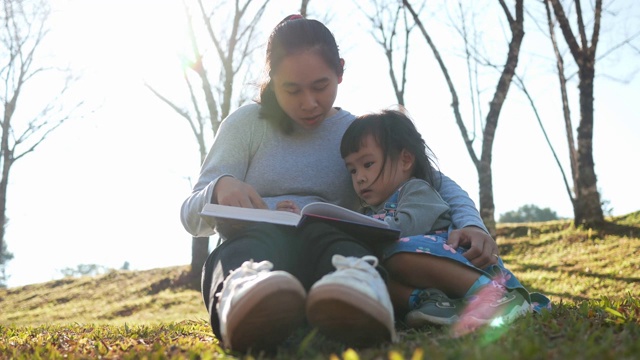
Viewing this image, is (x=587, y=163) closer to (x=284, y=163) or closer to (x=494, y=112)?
(x=494, y=112)

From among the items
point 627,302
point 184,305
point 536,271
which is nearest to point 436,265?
point 627,302

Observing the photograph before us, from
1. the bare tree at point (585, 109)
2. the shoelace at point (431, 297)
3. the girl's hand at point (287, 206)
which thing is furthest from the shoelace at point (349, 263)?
the bare tree at point (585, 109)

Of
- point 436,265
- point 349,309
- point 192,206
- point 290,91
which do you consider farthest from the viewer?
point 290,91

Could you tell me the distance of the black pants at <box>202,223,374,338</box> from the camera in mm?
1794

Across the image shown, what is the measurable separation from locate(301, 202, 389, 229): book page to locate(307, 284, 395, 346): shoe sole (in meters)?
0.49

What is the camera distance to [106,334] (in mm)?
2736

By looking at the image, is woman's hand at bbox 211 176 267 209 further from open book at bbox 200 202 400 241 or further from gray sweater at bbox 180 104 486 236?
gray sweater at bbox 180 104 486 236

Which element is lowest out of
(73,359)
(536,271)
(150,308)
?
(150,308)

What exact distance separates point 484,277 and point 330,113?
1289mm

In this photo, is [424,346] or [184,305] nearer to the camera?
[424,346]

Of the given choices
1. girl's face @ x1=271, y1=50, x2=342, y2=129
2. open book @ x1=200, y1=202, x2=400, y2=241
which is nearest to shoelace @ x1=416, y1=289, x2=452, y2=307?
open book @ x1=200, y1=202, x2=400, y2=241

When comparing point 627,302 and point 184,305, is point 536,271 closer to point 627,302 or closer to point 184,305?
point 184,305

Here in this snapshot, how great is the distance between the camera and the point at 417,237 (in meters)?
2.19

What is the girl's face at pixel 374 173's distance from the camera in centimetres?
265
